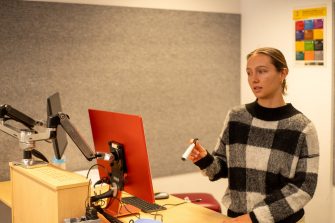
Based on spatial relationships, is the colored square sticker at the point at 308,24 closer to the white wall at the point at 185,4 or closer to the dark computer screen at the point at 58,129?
the white wall at the point at 185,4

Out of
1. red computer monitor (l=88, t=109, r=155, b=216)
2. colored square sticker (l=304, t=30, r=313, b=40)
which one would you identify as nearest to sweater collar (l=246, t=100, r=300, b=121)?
red computer monitor (l=88, t=109, r=155, b=216)

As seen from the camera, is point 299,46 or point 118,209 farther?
point 299,46

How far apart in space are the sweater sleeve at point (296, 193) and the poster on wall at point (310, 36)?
4.72 ft

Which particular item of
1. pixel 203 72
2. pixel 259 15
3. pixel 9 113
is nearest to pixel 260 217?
pixel 9 113

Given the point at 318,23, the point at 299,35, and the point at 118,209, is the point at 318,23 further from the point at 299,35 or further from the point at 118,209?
the point at 118,209

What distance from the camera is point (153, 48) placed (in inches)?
137

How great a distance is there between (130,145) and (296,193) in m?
0.73

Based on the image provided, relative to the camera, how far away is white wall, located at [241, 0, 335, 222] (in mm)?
3289

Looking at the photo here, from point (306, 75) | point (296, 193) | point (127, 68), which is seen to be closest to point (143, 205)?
point (296, 193)

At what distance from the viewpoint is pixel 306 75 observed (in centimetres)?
343

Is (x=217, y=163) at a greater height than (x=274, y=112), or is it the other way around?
(x=274, y=112)

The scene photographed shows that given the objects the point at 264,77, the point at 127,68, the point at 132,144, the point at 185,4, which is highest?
the point at 185,4

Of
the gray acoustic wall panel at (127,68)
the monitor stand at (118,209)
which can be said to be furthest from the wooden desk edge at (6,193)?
the monitor stand at (118,209)

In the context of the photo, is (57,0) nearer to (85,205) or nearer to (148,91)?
(148,91)
